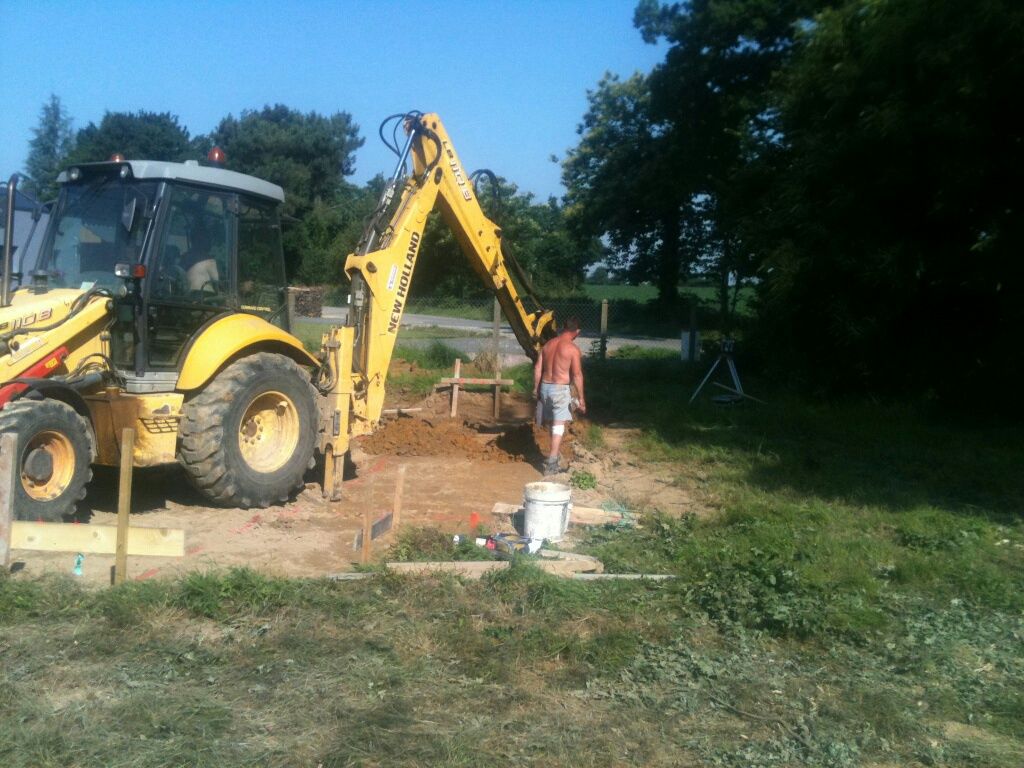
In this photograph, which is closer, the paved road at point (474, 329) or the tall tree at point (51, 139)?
the paved road at point (474, 329)

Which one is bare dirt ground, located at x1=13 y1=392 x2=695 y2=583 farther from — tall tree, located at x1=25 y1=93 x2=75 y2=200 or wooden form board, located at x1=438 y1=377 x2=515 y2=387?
tall tree, located at x1=25 y1=93 x2=75 y2=200

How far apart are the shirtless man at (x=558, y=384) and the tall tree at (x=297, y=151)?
3172 centimetres

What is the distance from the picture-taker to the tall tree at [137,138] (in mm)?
39500

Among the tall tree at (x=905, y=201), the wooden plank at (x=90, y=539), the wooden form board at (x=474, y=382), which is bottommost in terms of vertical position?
the wooden plank at (x=90, y=539)

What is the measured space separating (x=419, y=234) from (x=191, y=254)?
8.05ft

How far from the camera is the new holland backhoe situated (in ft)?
23.2

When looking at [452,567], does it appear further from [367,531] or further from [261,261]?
[261,261]

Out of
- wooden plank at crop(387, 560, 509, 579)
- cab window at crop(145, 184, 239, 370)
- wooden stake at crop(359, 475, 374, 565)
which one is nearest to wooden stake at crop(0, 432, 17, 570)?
cab window at crop(145, 184, 239, 370)

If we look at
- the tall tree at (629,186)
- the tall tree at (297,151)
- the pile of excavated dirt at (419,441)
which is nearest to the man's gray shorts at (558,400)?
the pile of excavated dirt at (419,441)

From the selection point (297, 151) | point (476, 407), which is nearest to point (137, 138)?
point (297, 151)

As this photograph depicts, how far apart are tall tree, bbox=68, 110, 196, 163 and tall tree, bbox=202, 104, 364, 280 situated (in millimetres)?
2369

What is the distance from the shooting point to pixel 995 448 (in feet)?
36.7

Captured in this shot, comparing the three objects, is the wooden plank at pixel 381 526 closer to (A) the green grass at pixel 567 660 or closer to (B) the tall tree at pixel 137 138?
(A) the green grass at pixel 567 660

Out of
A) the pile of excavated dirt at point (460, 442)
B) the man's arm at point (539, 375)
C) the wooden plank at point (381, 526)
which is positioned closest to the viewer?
the wooden plank at point (381, 526)
